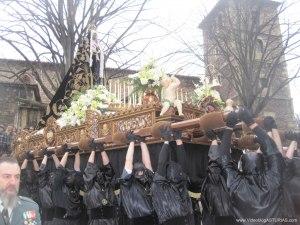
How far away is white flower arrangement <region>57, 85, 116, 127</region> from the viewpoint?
A: 22.7 feet

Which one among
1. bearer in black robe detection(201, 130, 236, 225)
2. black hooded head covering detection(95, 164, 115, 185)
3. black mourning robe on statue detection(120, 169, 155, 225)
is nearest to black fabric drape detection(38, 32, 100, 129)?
black hooded head covering detection(95, 164, 115, 185)

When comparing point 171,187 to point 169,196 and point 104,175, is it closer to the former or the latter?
point 169,196

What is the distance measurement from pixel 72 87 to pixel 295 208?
6.03 meters

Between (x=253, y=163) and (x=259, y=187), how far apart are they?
47 cm

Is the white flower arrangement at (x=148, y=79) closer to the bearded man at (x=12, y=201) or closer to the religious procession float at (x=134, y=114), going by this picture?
the religious procession float at (x=134, y=114)

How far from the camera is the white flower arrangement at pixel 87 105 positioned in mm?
6922

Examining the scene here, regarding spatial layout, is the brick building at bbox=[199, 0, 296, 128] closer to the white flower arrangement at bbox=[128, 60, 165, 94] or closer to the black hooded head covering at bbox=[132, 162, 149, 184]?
the white flower arrangement at bbox=[128, 60, 165, 94]

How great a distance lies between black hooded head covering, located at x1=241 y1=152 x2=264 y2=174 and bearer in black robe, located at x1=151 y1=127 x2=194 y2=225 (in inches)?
34.8

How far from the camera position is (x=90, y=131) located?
244 inches

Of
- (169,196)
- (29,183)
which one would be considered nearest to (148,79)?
(169,196)

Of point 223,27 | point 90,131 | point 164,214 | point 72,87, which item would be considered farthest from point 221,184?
point 223,27

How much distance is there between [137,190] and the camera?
4.86 m

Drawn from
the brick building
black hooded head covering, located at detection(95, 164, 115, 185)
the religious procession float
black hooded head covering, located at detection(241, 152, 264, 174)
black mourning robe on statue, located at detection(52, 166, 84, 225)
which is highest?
the brick building

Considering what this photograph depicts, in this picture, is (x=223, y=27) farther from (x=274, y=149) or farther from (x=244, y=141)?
(x=274, y=149)
